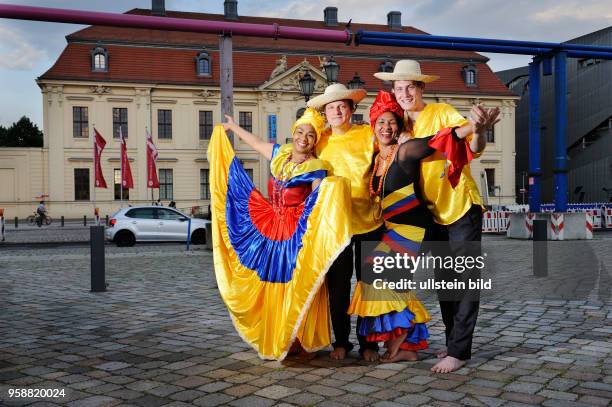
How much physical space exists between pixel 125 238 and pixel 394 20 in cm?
3745

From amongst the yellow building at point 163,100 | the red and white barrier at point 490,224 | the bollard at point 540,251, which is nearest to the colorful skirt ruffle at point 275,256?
the bollard at point 540,251

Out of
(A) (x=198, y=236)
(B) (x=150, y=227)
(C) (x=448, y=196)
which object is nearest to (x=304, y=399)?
(C) (x=448, y=196)

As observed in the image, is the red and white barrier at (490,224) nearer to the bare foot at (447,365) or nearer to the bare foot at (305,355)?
the bare foot at (305,355)

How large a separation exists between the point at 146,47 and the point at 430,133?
134 ft

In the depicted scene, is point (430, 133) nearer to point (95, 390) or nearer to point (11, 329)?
point (95, 390)

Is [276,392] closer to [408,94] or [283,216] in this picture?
[283,216]

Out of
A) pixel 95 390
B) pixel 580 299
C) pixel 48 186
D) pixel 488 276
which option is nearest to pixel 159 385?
pixel 95 390

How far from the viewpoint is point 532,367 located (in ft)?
13.8

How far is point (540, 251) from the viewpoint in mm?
9398

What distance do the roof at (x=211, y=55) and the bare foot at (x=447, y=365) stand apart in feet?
123

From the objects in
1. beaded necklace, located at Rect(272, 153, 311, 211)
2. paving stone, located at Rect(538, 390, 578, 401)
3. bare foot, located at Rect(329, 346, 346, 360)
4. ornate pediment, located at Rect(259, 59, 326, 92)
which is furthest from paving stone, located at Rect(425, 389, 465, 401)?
ornate pediment, located at Rect(259, 59, 326, 92)

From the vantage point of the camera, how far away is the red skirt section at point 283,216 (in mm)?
4277

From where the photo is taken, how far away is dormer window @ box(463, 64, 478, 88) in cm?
4606

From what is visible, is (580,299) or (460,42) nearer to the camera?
(580,299)
